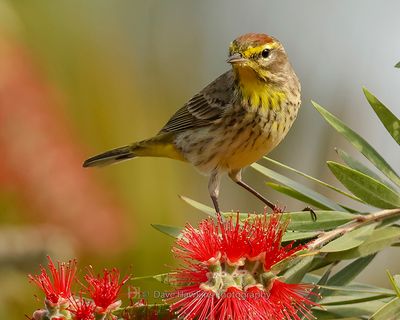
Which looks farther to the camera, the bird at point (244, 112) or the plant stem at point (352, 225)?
the bird at point (244, 112)

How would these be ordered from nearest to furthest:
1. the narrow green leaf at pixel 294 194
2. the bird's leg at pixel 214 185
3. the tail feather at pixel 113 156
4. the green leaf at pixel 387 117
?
the green leaf at pixel 387 117
the narrow green leaf at pixel 294 194
the bird's leg at pixel 214 185
the tail feather at pixel 113 156

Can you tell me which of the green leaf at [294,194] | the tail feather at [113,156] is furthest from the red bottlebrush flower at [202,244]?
the tail feather at [113,156]

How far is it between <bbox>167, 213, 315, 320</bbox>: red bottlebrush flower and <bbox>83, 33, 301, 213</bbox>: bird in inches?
75.7

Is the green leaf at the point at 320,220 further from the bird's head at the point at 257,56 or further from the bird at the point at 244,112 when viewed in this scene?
the bird's head at the point at 257,56

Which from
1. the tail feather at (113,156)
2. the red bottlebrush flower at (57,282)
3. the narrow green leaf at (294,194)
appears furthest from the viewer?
the tail feather at (113,156)

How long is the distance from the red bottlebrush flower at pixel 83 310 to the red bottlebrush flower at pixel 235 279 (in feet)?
0.56

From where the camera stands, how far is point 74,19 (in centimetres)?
739

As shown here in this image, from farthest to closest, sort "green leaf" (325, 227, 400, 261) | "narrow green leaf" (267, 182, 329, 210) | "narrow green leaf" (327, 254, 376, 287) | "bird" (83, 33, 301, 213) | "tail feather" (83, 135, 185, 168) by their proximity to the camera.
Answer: "tail feather" (83, 135, 185, 168) < "bird" (83, 33, 301, 213) < "narrow green leaf" (267, 182, 329, 210) < "narrow green leaf" (327, 254, 376, 287) < "green leaf" (325, 227, 400, 261)

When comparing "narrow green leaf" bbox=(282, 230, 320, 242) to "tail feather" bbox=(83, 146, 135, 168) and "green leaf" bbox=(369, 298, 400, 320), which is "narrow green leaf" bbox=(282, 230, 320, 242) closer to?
"green leaf" bbox=(369, 298, 400, 320)

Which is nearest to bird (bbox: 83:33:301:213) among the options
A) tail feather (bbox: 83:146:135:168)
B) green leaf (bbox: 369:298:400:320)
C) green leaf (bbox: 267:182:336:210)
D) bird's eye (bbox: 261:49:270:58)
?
bird's eye (bbox: 261:49:270:58)

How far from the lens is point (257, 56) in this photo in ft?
12.7

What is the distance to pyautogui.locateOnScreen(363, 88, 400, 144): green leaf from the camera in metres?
2.17

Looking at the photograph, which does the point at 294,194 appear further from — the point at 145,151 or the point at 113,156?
the point at 113,156

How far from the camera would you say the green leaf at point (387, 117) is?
2.17m
